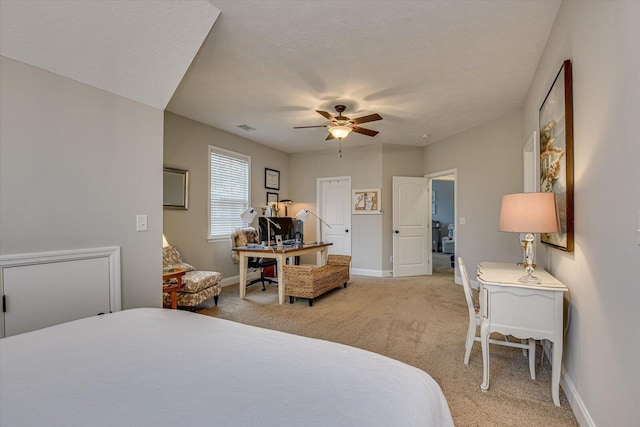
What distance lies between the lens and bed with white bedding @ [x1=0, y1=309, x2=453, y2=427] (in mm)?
731

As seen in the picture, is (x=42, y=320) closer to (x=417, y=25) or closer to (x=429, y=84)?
(x=417, y=25)

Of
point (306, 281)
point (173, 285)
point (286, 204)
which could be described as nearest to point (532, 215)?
point (306, 281)

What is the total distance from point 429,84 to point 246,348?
11.2ft

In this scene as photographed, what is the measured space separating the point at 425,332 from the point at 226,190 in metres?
3.82

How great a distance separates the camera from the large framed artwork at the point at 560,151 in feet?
6.46

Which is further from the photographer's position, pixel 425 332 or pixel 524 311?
pixel 425 332

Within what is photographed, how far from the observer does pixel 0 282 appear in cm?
167

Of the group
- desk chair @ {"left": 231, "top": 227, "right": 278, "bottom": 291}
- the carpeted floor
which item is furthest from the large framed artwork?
desk chair @ {"left": 231, "top": 227, "right": 278, "bottom": 291}

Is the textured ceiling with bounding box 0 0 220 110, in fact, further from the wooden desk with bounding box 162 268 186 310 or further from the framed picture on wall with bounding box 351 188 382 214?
the framed picture on wall with bounding box 351 188 382 214

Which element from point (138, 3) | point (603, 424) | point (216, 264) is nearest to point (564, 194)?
point (603, 424)

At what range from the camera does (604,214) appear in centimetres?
150

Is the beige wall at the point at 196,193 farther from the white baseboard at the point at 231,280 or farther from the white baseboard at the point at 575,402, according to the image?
the white baseboard at the point at 575,402

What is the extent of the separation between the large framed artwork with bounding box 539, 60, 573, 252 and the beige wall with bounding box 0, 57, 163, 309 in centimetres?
289

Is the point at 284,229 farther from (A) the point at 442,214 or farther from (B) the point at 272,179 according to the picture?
(A) the point at 442,214
